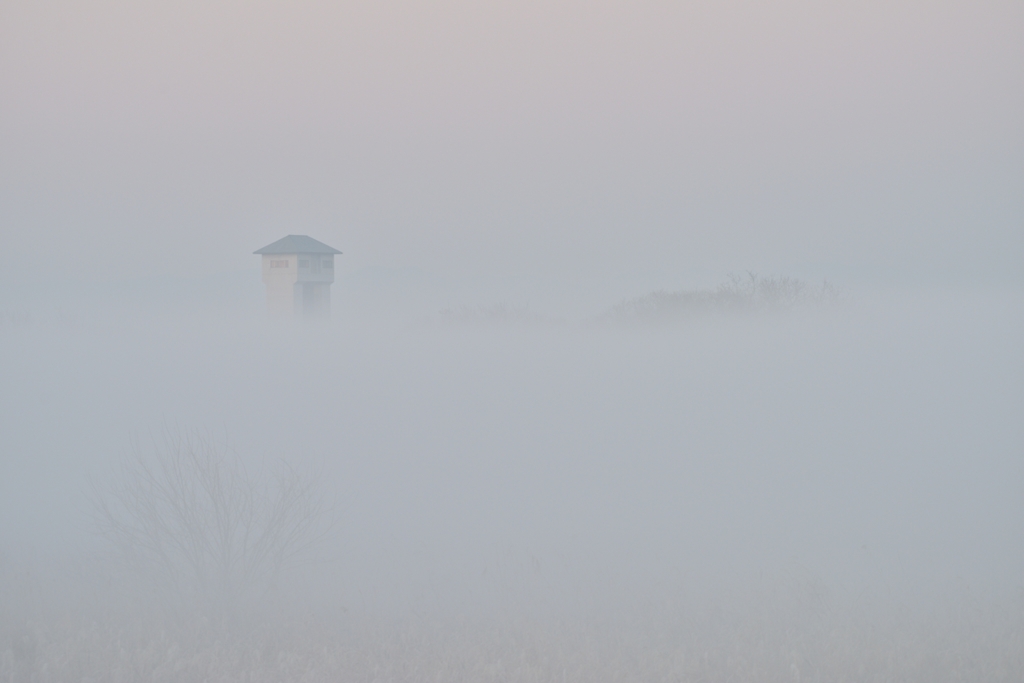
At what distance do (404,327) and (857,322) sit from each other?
6.44m

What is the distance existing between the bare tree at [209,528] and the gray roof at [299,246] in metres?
3.45

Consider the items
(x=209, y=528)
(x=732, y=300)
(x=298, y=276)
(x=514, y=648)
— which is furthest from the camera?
(x=298, y=276)

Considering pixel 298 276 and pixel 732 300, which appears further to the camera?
pixel 298 276

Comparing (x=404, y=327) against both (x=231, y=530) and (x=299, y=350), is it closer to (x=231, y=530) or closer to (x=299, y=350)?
(x=299, y=350)

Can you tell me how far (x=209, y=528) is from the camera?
1033cm

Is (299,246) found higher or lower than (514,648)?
higher

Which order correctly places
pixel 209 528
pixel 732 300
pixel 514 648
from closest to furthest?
pixel 514 648 → pixel 209 528 → pixel 732 300

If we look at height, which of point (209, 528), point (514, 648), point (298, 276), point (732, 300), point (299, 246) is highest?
point (299, 246)

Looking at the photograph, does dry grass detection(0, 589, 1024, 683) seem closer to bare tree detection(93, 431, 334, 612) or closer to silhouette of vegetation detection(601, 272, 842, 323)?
bare tree detection(93, 431, 334, 612)

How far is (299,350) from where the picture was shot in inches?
528

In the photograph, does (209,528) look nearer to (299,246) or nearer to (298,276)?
(298,276)

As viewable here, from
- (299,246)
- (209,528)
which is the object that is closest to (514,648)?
(209,528)

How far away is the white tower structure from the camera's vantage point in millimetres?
13703

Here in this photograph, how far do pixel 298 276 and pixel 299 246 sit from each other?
0.44 metres
